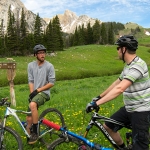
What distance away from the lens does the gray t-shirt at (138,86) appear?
446 cm

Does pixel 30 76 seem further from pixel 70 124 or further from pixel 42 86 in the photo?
pixel 70 124

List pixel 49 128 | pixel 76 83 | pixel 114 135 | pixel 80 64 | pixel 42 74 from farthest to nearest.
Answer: pixel 80 64
pixel 76 83
pixel 42 74
pixel 49 128
pixel 114 135

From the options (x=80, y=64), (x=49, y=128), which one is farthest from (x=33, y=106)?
(x=80, y=64)

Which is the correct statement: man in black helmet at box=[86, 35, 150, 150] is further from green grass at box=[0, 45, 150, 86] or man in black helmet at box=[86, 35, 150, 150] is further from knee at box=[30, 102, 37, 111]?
green grass at box=[0, 45, 150, 86]

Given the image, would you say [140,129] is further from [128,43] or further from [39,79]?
[39,79]

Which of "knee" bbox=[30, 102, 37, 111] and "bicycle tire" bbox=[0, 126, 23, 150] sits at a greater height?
"knee" bbox=[30, 102, 37, 111]

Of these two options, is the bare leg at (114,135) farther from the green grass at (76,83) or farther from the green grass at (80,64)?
the green grass at (80,64)

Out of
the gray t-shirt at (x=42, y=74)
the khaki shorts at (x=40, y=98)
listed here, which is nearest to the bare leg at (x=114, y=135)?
the khaki shorts at (x=40, y=98)

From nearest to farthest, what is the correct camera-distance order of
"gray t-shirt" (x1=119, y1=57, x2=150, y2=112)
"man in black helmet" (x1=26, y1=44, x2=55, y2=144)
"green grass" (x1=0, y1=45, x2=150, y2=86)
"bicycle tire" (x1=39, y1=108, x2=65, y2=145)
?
"gray t-shirt" (x1=119, y1=57, x2=150, y2=112), "bicycle tire" (x1=39, y1=108, x2=65, y2=145), "man in black helmet" (x1=26, y1=44, x2=55, y2=144), "green grass" (x1=0, y1=45, x2=150, y2=86)

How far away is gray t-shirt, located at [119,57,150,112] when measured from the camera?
14.6 feet

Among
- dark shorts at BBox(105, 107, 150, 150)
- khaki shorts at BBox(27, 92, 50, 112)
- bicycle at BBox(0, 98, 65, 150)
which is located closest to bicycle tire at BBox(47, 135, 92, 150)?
bicycle at BBox(0, 98, 65, 150)

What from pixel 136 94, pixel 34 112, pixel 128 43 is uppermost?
pixel 128 43

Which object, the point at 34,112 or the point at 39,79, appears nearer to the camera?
the point at 34,112

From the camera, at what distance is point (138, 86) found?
4.59 metres
